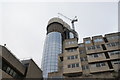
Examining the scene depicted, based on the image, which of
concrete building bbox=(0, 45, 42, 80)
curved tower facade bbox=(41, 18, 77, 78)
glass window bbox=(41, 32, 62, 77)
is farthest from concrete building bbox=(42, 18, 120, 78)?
curved tower facade bbox=(41, 18, 77, 78)

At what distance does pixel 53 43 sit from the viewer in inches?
2980

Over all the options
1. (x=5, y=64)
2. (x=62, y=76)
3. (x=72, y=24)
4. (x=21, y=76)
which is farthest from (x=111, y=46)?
(x=72, y=24)

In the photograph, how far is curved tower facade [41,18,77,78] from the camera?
68.4 meters

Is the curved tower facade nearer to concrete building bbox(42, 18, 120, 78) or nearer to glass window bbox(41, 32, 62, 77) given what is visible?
glass window bbox(41, 32, 62, 77)

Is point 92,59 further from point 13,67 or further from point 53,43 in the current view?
point 53,43

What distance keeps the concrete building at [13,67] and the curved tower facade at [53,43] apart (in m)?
32.7

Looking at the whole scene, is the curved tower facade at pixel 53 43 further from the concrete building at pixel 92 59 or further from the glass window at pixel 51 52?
the concrete building at pixel 92 59

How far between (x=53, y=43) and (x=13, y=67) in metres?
48.7

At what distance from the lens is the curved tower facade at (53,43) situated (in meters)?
68.4

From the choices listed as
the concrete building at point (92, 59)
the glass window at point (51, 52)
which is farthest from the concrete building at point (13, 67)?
the glass window at point (51, 52)

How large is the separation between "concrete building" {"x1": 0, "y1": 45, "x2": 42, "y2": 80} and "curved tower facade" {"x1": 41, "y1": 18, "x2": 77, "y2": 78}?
3271 centimetres

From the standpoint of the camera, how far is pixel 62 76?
32.3 m

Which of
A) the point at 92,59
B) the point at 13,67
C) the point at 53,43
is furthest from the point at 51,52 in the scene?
the point at 13,67

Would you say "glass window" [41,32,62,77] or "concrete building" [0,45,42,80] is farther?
"glass window" [41,32,62,77]
